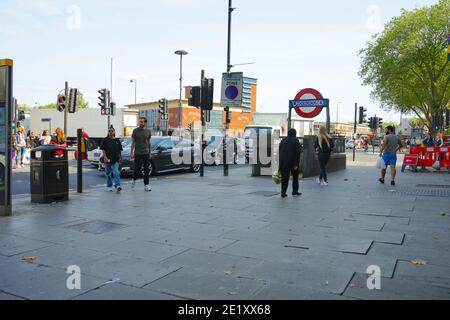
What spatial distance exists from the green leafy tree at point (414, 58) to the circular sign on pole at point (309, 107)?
1252 inches

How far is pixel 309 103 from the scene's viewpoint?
37.3 feet

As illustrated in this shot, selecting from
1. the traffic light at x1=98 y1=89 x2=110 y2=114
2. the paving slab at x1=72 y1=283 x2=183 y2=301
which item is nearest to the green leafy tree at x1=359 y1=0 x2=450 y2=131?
the traffic light at x1=98 y1=89 x2=110 y2=114

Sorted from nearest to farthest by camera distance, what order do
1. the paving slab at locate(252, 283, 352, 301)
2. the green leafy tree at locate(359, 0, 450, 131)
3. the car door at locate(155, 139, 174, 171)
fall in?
1. the paving slab at locate(252, 283, 352, 301)
2. the car door at locate(155, 139, 174, 171)
3. the green leafy tree at locate(359, 0, 450, 131)

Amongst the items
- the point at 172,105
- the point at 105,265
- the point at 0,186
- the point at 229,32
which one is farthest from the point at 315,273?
the point at 172,105

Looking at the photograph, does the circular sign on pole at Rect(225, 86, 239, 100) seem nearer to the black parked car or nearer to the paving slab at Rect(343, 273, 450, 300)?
the black parked car

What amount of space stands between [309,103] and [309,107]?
0.37 feet

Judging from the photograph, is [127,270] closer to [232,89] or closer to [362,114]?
[232,89]

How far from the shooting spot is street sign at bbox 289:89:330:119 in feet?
36.6

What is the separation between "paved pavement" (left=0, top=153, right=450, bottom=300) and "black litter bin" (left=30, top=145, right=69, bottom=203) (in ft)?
1.21

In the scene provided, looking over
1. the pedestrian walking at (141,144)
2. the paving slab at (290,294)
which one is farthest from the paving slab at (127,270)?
the pedestrian walking at (141,144)

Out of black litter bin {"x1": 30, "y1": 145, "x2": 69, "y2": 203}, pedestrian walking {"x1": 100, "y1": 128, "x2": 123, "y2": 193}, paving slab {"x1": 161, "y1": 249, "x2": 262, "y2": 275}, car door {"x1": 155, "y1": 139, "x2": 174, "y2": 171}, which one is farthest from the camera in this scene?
car door {"x1": 155, "y1": 139, "x2": 174, "y2": 171}

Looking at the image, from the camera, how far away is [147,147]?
1052cm

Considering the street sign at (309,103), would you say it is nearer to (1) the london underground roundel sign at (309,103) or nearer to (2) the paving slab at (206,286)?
(1) the london underground roundel sign at (309,103)
